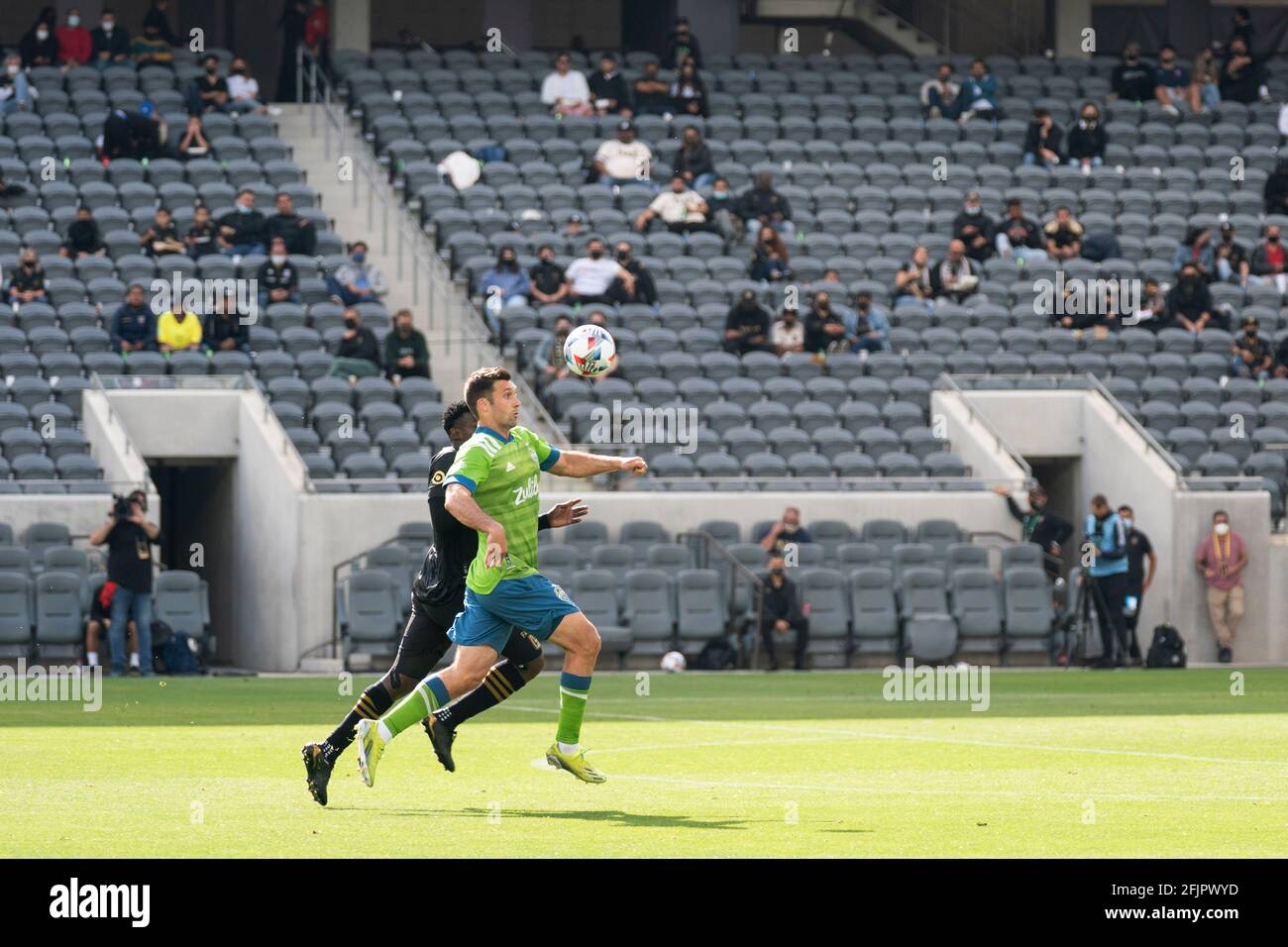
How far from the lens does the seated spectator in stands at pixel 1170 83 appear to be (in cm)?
3781

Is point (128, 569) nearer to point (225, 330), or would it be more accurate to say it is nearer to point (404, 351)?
point (225, 330)

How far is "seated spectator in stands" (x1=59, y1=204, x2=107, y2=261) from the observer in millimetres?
29328

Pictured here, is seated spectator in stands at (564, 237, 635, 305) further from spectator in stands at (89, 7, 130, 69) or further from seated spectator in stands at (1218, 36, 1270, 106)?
seated spectator in stands at (1218, 36, 1270, 106)

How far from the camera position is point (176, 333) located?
91.2ft

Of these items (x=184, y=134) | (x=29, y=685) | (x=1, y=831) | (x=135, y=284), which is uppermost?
(x=184, y=134)

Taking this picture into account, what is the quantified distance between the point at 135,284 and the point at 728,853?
20.3 meters

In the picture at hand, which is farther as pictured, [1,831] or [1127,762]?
[1127,762]

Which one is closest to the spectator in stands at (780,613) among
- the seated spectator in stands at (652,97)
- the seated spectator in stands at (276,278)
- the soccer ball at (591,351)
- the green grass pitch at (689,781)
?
the green grass pitch at (689,781)

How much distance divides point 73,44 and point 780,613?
52.1ft

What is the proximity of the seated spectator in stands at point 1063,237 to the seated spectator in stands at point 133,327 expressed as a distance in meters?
13.3

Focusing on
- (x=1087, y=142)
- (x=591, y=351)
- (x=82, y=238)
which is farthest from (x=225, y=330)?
(x=591, y=351)

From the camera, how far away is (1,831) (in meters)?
9.57
